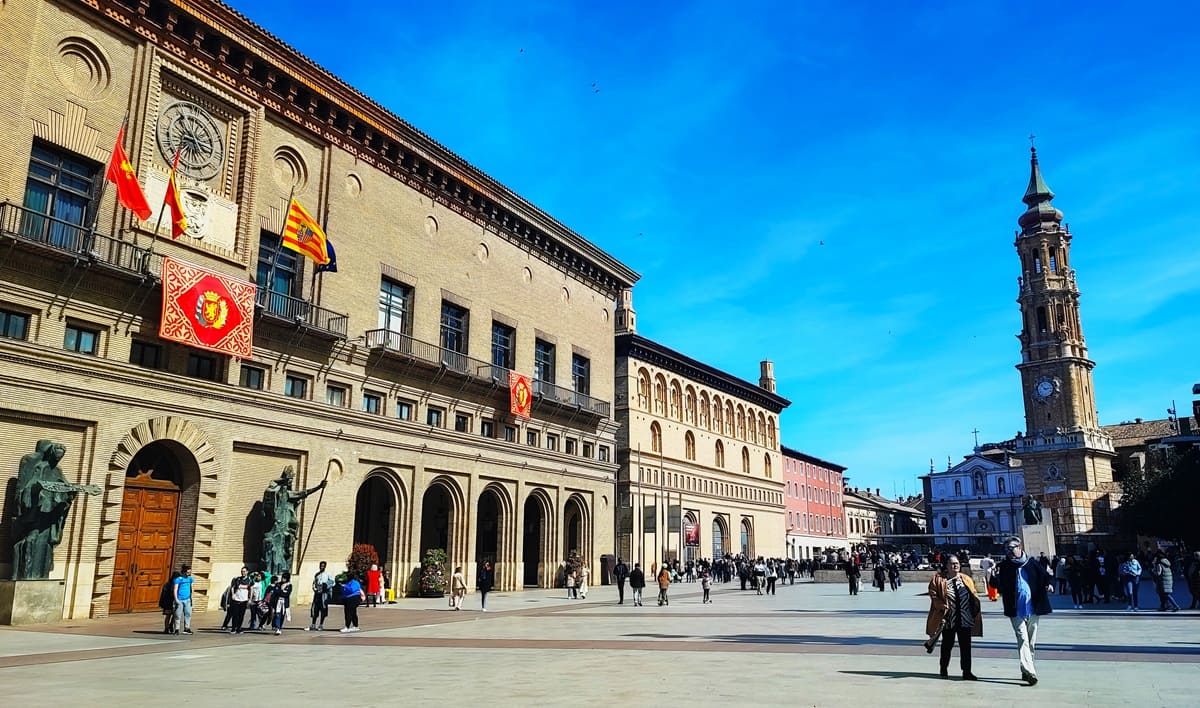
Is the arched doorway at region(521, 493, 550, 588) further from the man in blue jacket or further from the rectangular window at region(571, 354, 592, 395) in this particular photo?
the man in blue jacket

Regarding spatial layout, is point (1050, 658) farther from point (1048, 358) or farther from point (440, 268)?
point (1048, 358)

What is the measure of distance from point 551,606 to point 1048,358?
3657 inches

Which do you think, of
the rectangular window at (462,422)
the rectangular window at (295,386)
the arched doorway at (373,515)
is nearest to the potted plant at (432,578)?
the arched doorway at (373,515)

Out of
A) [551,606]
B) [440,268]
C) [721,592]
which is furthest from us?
[721,592]

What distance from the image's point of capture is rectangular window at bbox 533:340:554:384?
46031 millimetres

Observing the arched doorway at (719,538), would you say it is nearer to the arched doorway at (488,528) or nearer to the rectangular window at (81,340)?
the arched doorway at (488,528)

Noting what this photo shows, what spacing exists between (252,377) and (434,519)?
13.9 m

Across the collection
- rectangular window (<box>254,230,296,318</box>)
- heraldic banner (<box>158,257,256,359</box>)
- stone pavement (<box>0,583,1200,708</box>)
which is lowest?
stone pavement (<box>0,583,1200,708</box>)

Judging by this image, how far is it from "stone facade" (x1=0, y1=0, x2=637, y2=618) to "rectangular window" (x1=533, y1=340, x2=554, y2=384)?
296mm

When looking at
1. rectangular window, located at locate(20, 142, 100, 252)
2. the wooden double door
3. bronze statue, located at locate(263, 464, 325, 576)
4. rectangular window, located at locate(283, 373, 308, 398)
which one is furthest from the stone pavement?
rectangular window, located at locate(20, 142, 100, 252)

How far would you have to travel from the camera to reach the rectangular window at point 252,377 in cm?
2878

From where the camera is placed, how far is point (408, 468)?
35688mm

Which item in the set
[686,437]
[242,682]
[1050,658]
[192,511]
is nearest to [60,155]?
[192,511]

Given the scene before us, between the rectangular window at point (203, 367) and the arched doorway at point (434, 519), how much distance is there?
13544 mm
